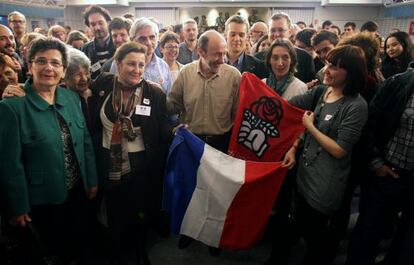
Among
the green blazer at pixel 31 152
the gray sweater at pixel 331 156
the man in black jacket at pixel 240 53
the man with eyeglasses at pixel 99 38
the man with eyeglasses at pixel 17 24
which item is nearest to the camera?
the green blazer at pixel 31 152

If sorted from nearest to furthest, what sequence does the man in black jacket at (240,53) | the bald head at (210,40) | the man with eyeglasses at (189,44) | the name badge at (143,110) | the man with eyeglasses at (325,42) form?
the name badge at (143,110) → the bald head at (210,40) → the man with eyeglasses at (325,42) → the man in black jacket at (240,53) → the man with eyeglasses at (189,44)

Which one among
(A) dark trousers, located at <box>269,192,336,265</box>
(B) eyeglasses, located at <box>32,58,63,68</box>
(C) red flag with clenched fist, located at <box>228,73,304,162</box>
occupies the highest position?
(B) eyeglasses, located at <box>32,58,63,68</box>

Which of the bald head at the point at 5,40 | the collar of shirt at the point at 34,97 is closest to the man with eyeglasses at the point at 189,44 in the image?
the bald head at the point at 5,40

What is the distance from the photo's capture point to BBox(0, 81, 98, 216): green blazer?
62.1 inches

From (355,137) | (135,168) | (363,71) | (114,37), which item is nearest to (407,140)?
(355,137)

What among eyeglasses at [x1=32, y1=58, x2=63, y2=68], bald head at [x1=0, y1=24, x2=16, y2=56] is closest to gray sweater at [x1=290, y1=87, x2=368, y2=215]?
eyeglasses at [x1=32, y1=58, x2=63, y2=68]

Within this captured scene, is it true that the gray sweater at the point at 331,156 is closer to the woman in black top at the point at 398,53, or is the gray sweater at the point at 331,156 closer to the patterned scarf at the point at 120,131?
the patterned scarf at the point at 120,131

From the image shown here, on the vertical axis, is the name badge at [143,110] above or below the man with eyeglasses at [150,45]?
below

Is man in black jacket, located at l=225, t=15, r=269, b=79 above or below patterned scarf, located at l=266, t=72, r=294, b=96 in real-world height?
above

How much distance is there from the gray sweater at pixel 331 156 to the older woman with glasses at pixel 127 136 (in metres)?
1.04

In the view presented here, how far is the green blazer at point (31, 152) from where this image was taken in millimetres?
1578

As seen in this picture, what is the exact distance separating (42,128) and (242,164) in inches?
50.3

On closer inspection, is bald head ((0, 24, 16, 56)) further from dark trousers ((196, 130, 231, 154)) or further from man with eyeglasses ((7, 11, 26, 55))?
dark trousers ((196, 130, 231, 154))

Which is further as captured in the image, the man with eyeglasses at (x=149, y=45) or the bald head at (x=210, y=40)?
the man with eyeglasses at (x=149, y=45)
